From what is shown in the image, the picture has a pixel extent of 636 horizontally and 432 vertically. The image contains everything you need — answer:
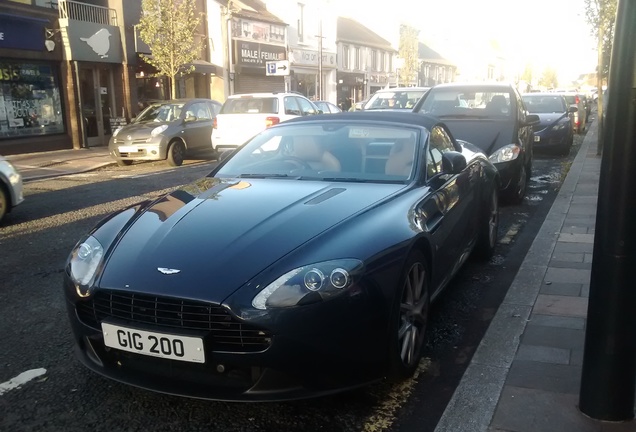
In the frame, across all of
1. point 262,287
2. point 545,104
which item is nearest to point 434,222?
point 262,287

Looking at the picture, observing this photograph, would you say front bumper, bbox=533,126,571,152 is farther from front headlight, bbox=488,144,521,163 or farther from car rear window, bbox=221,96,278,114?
front headlight, bbox=488,144,521,163

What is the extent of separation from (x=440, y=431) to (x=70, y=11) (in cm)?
1846

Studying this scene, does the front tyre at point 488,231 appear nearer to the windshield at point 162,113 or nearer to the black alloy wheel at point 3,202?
the black alloy wheel at point 3,202

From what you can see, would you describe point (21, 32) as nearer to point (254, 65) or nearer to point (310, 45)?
point (254, 65)

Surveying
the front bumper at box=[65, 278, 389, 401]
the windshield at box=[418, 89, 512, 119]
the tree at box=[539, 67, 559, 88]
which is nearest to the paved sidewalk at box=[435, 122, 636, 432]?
the front bumper at box=[65, 278, 389, 401]

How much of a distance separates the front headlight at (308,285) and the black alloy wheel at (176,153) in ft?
39.4

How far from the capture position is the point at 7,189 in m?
7.46

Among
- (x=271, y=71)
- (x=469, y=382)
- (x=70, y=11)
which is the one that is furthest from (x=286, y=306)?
(x=271, y=71)

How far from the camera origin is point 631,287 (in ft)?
8.50

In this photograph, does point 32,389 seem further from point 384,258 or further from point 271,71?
point 271,71

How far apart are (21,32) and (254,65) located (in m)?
13.4

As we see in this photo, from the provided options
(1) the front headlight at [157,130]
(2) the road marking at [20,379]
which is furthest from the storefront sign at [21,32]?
(2) the road marking at [20,379]

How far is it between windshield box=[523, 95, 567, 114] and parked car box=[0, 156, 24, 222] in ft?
40.3

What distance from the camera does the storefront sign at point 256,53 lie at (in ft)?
89.1
